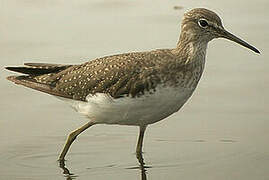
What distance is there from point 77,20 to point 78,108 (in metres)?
4.80

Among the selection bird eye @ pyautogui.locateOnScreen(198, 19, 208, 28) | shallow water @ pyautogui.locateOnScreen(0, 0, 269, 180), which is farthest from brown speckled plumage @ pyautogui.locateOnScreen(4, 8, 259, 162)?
shallow water @ pyautogui.locateOnScreen(0, 0, 269, 180)

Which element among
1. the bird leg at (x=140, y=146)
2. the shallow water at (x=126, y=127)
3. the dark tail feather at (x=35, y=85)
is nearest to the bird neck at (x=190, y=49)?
the bird leg at (x=140, y=146)

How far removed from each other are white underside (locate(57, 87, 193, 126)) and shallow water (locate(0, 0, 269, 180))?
63cm

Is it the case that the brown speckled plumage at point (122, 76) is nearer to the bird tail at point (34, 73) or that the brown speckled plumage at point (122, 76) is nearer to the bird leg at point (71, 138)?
the bird tail at point (34, 73)

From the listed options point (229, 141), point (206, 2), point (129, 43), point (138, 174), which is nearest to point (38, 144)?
point (138, 174)

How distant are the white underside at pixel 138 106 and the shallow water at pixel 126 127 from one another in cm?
63

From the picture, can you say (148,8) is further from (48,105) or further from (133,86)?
(133,86)

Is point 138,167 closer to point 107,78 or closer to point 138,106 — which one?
point 138,106

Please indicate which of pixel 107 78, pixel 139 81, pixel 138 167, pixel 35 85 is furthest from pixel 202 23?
pixel 35 85

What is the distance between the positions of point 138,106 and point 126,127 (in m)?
1.81

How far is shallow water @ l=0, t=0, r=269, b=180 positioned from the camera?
9055 millimetres

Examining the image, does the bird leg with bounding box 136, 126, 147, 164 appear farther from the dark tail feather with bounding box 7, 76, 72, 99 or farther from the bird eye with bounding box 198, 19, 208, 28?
the bird eye with bounding box 198, 19, 208, 28

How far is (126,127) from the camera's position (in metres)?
10.2

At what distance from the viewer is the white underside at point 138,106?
8398mm
